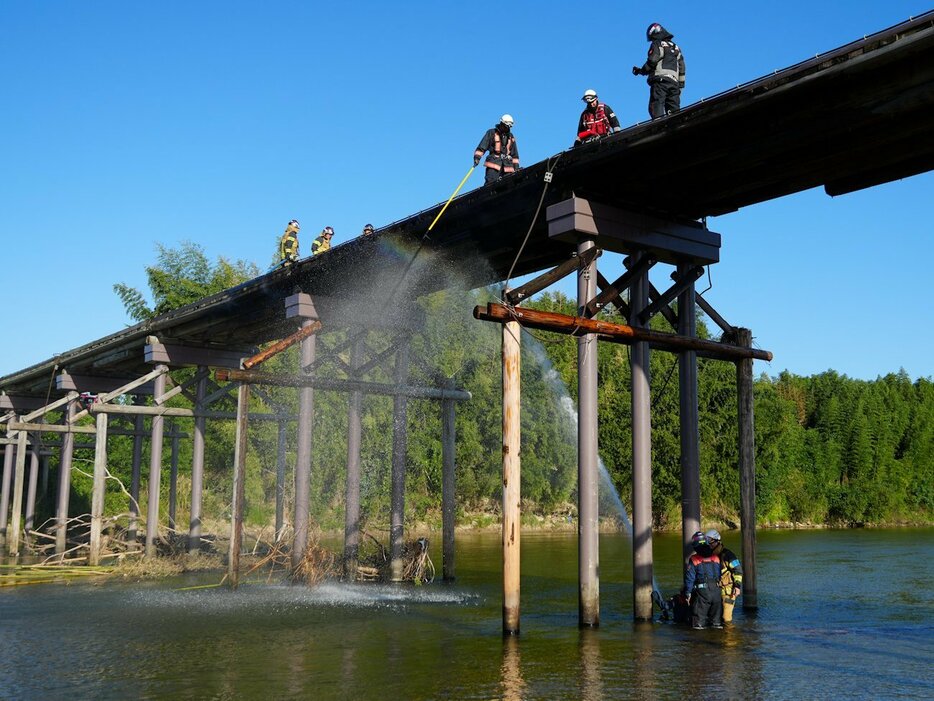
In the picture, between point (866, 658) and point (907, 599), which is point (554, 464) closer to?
point (907, 599)

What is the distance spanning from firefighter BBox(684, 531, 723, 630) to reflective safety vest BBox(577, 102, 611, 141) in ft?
24.3

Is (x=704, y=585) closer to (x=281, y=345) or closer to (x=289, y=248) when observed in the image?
(x=281, y=345)

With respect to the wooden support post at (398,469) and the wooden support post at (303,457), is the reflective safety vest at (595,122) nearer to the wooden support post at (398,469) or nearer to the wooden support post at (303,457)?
the wooden support post at (303,457)

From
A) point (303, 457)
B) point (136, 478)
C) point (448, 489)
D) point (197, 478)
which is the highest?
point (303, 457)

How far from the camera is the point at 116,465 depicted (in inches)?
2196

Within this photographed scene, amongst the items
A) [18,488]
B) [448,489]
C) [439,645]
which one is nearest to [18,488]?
[18,488]

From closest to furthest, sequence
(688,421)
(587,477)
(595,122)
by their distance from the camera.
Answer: (587,477) < (595,122) < (688,421)

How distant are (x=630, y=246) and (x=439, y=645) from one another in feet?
24.8

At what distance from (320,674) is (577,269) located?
773 centimetres

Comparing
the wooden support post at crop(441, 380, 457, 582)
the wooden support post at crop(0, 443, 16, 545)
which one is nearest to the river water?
the wooden support post at crop(441, 380, 457, 582)

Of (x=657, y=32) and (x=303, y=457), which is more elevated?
(x=657, y=32)

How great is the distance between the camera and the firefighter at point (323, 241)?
26891 mm

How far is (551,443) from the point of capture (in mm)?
48438

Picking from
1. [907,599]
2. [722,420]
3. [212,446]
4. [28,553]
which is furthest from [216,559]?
[722,420]
